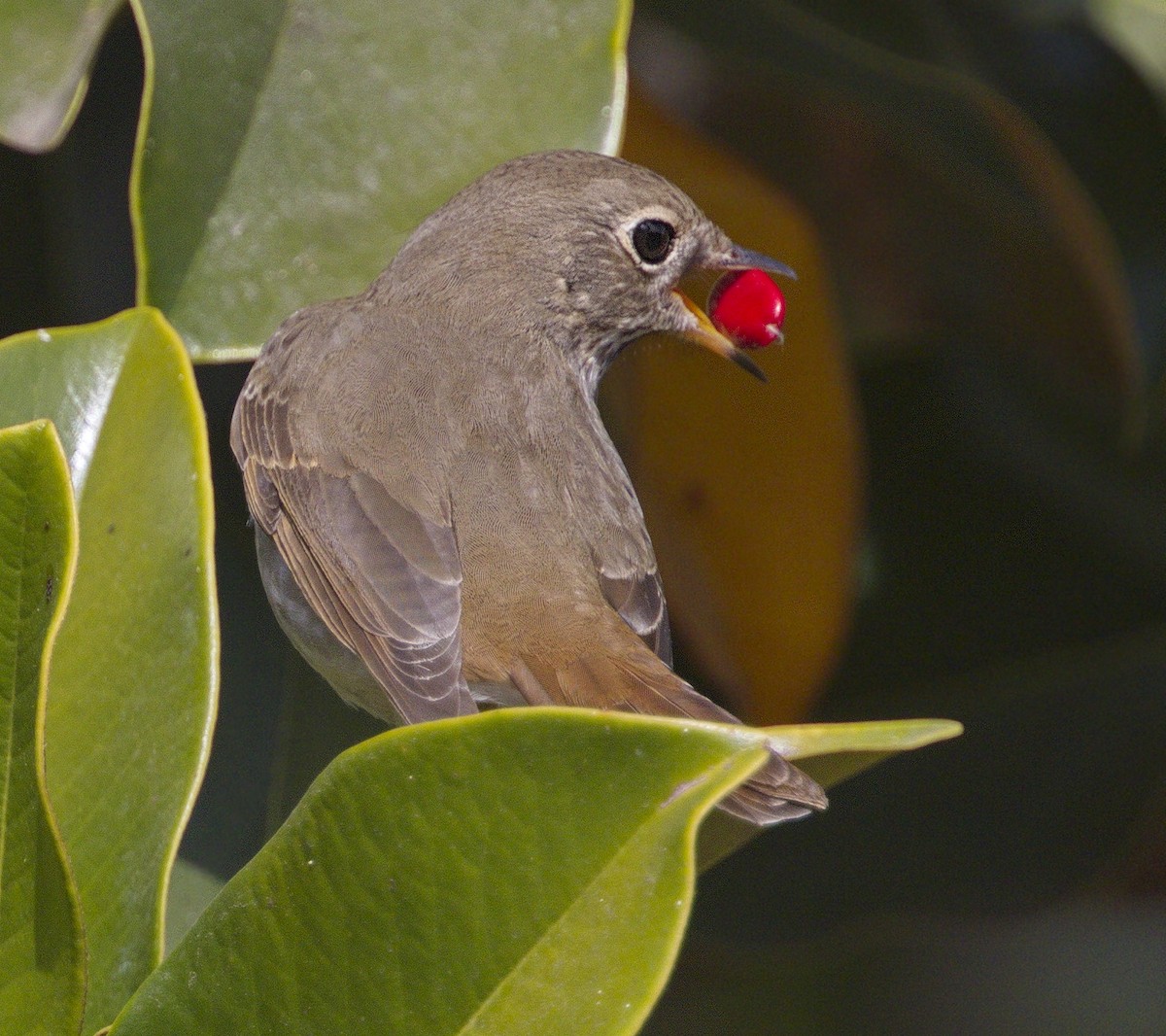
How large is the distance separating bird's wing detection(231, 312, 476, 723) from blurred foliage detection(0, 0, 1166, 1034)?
13.0 inches

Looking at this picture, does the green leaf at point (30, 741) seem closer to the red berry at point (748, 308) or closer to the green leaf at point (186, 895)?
the green leaf at point (186, 895)

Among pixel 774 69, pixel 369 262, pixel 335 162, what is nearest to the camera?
pixel 335 162

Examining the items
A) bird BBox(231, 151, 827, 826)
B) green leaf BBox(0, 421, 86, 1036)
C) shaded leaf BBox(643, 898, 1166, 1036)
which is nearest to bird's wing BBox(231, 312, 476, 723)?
bird BBox(231, 151, 827, 826)

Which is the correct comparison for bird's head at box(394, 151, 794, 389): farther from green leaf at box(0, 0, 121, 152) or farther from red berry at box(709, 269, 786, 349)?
green leaf at box(0, 0, 121, 152)

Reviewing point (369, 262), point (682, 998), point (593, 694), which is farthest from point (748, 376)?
point (682, 998)

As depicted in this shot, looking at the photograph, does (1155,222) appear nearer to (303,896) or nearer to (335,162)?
(335,162)

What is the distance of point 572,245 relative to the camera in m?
2.79

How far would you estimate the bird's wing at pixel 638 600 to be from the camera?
7.63 ft

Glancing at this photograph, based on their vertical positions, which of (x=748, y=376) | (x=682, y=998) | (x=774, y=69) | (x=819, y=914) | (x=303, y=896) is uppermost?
(x=774, y=69)

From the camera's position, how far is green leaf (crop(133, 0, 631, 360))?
2.15m

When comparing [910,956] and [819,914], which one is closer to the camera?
[819,914]

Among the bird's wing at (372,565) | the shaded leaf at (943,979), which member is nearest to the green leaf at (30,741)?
the bird's wing at (372,565)

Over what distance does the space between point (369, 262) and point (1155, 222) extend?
6.02ft

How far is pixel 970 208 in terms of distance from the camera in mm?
3305
